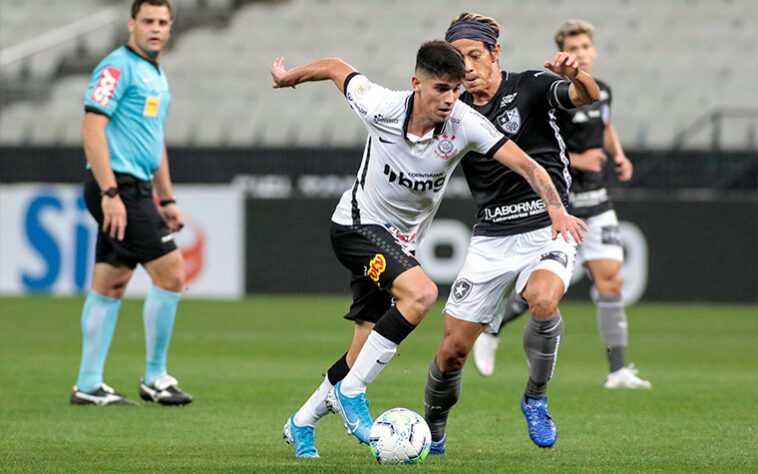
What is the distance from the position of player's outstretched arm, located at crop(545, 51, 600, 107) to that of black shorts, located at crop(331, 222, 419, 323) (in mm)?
1031

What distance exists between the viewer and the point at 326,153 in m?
16.3

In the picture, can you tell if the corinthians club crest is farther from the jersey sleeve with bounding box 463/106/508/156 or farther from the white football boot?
the white football boot

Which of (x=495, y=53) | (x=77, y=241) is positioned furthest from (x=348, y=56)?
(x=495, y=53)

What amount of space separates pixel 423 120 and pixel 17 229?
38.2ft

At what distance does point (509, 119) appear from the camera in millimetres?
5754

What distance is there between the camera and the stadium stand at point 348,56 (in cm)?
1809

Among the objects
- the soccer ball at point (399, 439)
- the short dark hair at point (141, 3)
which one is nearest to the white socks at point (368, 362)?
the soccer ball at point (399, 439)

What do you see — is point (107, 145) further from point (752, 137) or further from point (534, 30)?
point (534, 30)

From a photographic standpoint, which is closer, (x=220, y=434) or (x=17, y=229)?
(x=220, y=434)

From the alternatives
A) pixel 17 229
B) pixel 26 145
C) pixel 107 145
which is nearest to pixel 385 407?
pixel 107 145

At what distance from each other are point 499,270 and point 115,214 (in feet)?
7.45

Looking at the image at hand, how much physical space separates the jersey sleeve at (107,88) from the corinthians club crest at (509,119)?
2.37 m

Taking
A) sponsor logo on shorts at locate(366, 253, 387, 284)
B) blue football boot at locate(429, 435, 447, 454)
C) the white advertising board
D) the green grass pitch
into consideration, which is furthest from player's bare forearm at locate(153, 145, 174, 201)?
the white advertising board

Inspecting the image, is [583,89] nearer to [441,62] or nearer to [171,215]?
[441,62]
